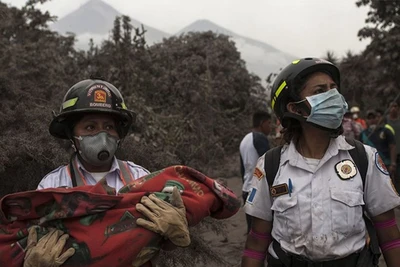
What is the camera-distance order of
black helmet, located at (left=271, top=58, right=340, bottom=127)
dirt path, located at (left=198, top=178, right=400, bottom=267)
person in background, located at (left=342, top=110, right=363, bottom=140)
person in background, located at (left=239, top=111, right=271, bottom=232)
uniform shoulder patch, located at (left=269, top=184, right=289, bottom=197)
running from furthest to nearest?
person in background, located at (left=342, top=110, right=363, bottom=140)
dirt path, located at (left=198, top=178, right=400, bottom=267)
person in background, located at (left=239, top=111, right=271, bottom=232)
black helmet, located at (left=271, top=58, right=340, bottom=127)
uniform shoulder patch, located at (left=269, top=184, right=289, bottom=197)

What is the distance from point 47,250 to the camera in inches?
62.8

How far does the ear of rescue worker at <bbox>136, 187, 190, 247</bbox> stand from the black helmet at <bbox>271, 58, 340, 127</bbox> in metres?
0.78

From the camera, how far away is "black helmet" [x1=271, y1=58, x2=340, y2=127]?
212 cm

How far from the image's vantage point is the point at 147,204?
1713 millimetres

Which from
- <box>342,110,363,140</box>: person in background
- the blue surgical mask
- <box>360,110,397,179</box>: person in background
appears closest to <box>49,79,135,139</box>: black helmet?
the blue surgical mask

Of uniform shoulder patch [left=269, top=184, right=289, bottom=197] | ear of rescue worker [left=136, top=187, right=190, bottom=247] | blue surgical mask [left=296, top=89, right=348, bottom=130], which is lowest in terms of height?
ear of rescue worker [left=136, top=187, right=190, bottom=247]

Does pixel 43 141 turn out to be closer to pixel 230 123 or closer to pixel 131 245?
pixel 131 245

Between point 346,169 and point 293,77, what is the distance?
0.51 meters

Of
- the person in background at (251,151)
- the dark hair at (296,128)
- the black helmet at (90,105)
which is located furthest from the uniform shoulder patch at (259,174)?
the person in background at (251,151)

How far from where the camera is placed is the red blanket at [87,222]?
1.65 m

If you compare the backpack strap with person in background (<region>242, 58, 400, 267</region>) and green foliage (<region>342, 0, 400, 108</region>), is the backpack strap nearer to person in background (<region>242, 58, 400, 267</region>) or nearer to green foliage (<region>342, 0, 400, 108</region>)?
person in background (<region>242, 58, 400, 267</region>)

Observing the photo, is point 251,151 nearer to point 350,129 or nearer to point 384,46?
point 350,129

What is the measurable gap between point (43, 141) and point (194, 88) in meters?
7.28

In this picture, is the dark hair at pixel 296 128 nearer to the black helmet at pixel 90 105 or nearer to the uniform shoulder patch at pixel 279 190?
the uniform shoulder patch at pixel 279 190
